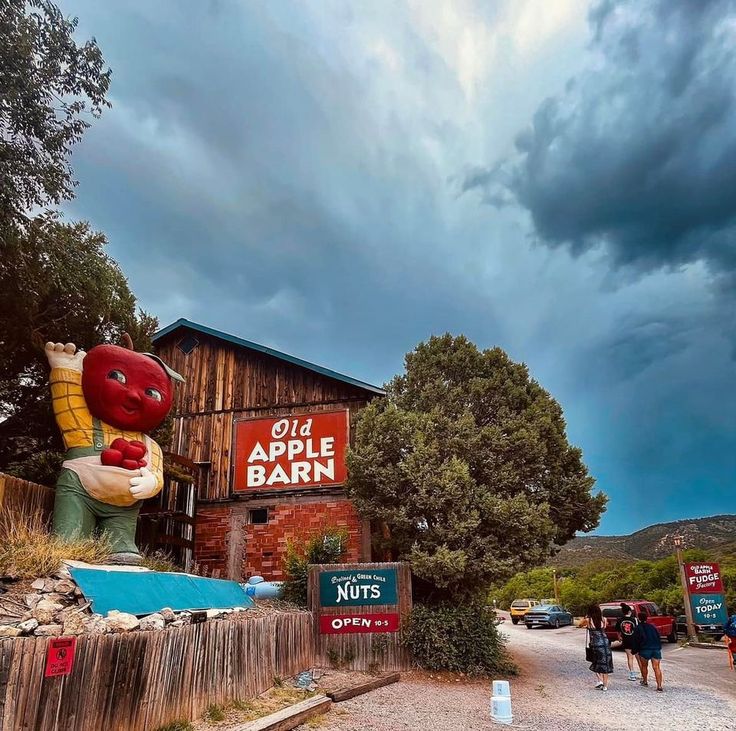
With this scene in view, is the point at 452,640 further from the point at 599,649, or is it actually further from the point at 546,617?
the point at 546,617

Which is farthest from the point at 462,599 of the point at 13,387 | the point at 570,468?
the point at 13,387

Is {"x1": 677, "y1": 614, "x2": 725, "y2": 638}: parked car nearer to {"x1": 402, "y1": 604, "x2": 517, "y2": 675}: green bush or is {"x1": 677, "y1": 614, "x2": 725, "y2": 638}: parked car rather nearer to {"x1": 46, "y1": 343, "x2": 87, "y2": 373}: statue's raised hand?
{"x1": 402, "y1": 604, "x2": 517, "y2": 675}: green bush

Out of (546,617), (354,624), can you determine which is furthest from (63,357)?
(546,617)

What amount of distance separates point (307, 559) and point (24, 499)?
569 centimetres

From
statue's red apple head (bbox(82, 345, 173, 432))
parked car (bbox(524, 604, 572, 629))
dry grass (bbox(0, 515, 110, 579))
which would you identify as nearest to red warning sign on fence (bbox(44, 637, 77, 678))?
dry grass (bbox(0, 515, 110, 579))

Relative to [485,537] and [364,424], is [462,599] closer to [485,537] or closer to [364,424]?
[485,537]

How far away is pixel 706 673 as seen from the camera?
14203 mm

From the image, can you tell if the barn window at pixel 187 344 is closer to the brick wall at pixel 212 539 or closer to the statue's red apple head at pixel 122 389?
the brick wall at pixel 212 539

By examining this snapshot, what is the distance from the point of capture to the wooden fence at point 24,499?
960 cm

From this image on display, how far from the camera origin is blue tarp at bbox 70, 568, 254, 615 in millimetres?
7703

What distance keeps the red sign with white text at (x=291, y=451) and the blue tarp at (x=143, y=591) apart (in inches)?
227

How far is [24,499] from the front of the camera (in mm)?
10055

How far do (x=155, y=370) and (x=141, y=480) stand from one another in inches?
83.0

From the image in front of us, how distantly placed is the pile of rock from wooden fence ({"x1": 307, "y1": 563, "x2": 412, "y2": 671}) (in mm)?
4422
